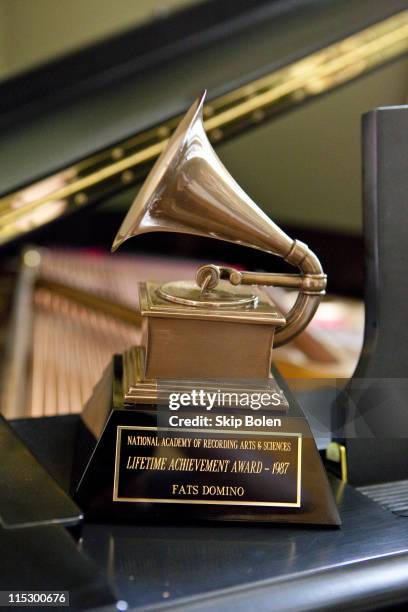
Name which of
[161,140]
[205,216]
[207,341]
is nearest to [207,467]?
[207,341]

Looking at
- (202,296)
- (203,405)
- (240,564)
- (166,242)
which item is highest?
(166,242)

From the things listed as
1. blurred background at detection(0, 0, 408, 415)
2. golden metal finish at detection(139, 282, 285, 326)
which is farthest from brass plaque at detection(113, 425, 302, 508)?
blurred background at detection(0, 0, 408, 415)

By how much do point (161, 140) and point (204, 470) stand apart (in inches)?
31.4

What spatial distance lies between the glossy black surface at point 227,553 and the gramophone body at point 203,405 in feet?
0.06

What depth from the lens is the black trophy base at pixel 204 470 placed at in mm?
695

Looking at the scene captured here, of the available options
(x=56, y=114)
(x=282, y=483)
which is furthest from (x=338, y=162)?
(x=282, y=483)

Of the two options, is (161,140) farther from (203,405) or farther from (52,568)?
(52,568)

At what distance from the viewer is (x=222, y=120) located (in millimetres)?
1449

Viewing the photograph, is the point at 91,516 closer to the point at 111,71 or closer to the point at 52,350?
the point at 52,350

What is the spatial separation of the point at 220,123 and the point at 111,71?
366mm

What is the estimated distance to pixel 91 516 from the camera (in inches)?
27.3

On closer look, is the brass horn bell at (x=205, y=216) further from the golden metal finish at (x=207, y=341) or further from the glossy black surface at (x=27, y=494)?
the glossy black surface at (x=27, y=494)

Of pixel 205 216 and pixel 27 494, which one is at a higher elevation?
pixel 205 216

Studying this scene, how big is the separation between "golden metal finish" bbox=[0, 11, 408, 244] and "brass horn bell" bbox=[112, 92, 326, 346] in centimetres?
56
